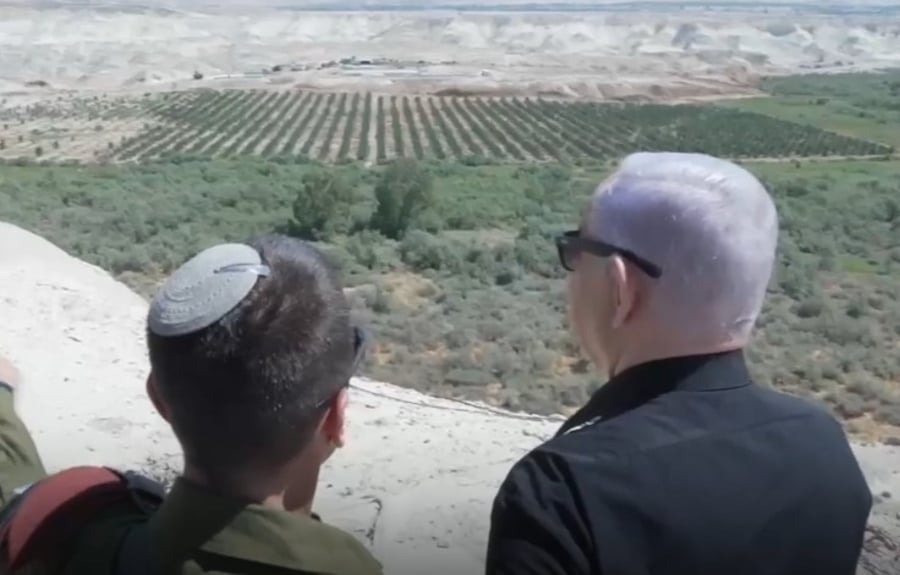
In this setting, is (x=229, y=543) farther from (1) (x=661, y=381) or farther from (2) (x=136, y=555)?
(1) (x=661, y=381)

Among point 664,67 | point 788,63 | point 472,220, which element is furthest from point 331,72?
point 472,220

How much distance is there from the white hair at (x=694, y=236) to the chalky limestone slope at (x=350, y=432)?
3921 millimetres

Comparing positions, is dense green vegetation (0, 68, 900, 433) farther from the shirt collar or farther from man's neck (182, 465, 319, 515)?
man's neck (182, 465, 319, 515)

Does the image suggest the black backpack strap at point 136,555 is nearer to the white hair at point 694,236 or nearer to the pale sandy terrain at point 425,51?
the white hair at point 694,236

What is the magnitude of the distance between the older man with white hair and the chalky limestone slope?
12.8 feet

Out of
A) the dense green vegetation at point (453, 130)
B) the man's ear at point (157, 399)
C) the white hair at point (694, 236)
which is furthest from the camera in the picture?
the dense green vegetation at point (453, 130)

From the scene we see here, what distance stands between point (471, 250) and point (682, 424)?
19849 mm

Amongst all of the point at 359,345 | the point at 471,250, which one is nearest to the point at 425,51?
the point at 471,250

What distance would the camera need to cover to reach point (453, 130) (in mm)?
54312

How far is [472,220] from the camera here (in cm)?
2839

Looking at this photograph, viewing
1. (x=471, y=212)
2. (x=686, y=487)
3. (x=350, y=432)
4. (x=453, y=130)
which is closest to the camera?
(x=686, y=487)

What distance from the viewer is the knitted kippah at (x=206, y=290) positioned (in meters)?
1.95

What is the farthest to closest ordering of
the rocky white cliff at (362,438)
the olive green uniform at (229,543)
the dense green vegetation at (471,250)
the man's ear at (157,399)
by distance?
1. the dense green vegetation at (471,250)
2. the rocky white cliff at (362,438)
3. the man's ear at (157,399)
4. the olive green uniform at (229,543)

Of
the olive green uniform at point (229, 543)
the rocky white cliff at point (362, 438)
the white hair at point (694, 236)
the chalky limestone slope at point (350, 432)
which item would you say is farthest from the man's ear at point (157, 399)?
the rocky white cliff at point (362, 438)
